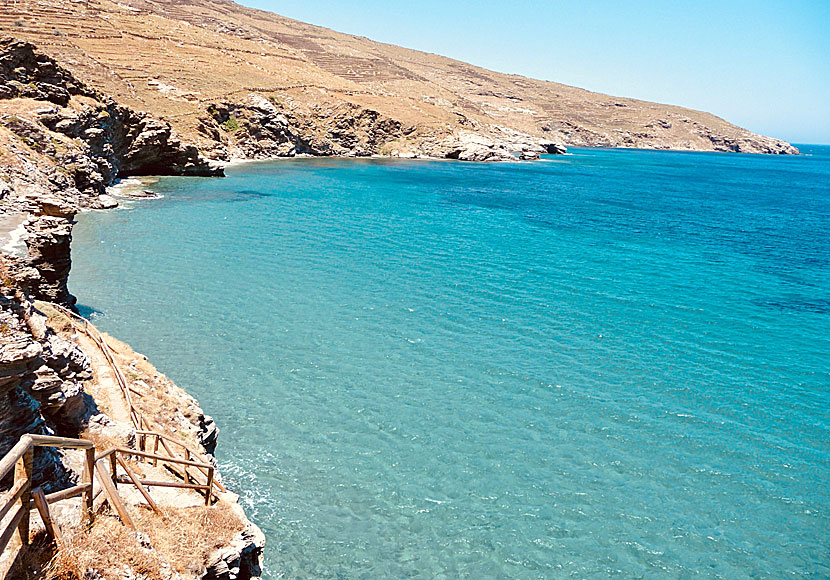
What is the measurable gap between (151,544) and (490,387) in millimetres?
15023

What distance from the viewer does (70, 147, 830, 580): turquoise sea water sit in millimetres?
14000

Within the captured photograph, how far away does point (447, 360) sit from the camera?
23109mm

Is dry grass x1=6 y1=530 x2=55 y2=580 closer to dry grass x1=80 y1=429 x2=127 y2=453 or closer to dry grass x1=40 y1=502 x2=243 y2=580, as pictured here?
dry grass x1=40 y1=502 x2=243 y2=580

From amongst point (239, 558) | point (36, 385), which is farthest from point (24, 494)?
point (36, 385)

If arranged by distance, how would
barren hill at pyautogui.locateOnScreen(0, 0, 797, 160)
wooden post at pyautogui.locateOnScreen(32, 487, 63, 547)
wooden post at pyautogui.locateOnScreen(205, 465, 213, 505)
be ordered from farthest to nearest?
barren hill at pyautogui.locateOnScreen(0, 0, 797, 160)
wooden post at pyautogui.locateOnScreen(205, 465, 213, 505)
wooden post at pyautogui.locateOnScreen(32, 487, 63, 547)

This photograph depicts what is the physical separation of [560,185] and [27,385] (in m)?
90.3

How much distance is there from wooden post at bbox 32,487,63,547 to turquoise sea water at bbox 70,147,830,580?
7.32m

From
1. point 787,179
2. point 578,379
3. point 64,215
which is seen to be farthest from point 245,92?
point 787,179

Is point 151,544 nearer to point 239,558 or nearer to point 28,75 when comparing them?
point 239,558

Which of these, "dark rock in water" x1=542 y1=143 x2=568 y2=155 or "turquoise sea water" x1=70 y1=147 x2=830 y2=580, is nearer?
"turquoise sea water" x1=70 y1=147 x2=830 y2=580

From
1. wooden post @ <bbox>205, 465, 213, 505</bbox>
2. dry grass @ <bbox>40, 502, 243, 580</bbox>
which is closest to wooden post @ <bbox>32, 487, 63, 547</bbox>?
dry grass @ <bbox>40, 502, 243, 580</bbox>

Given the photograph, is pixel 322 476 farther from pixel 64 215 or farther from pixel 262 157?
pixel 262 157

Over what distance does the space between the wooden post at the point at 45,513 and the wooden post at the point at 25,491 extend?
0.09 meters

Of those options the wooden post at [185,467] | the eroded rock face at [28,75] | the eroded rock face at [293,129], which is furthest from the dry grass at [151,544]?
the eroded rock face at [293,129]
